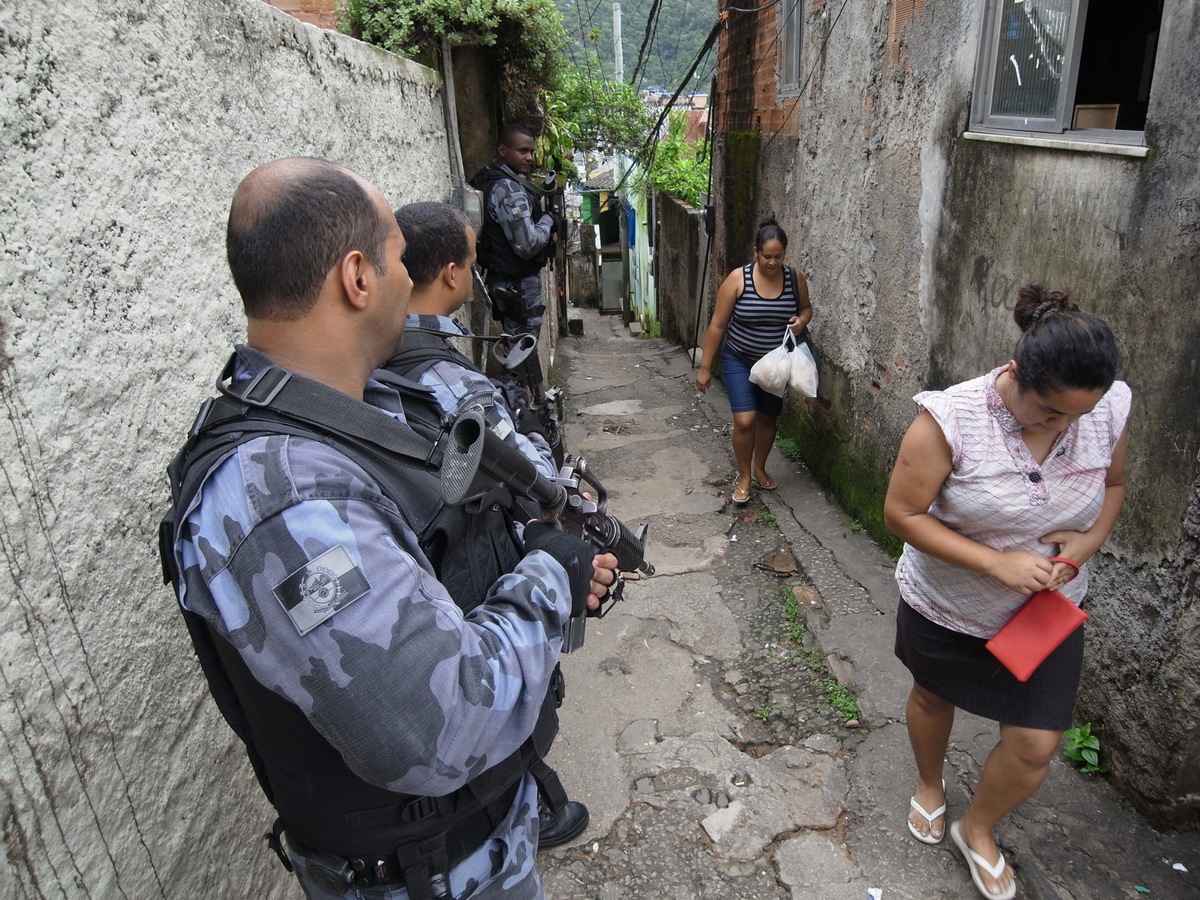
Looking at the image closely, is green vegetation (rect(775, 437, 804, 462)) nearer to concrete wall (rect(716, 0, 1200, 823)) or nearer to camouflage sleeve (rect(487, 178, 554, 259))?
A: concrete wall (rect(716, 0, 1200, 823))

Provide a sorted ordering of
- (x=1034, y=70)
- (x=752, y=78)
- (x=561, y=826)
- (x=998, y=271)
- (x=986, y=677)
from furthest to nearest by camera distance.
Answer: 1. (x=752, y=78)
2. (x=998, y=271)
3. (x=1034, y=70)
4. (x=561, y=826)
5. (x=986, y=677)

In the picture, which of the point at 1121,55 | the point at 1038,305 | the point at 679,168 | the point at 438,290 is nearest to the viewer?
the point at 1038,305

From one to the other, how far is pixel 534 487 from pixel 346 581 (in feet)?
1.42

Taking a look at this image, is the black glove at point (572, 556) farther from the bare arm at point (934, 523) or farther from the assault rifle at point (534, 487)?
the bare arm at point (934, 523)

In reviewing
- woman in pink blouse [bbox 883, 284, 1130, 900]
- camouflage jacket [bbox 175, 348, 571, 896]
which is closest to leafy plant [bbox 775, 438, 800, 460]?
woman in pink blouse [bbox 883, 284, 1130, 900]

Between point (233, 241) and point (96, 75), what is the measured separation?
0.53 metres

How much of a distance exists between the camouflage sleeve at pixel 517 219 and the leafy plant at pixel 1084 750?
3.33 meters

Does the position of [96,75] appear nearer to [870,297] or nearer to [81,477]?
[81,477]

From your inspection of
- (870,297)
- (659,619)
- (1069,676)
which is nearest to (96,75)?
(1069,676)

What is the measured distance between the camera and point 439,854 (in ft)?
4.20

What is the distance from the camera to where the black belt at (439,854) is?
1262 mm

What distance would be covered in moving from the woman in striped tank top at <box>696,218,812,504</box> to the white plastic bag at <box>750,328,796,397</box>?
0.42 feet

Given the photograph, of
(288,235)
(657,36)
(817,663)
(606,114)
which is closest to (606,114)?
(606,114)

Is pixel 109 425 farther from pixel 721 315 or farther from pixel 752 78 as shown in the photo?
pixel 752 78
